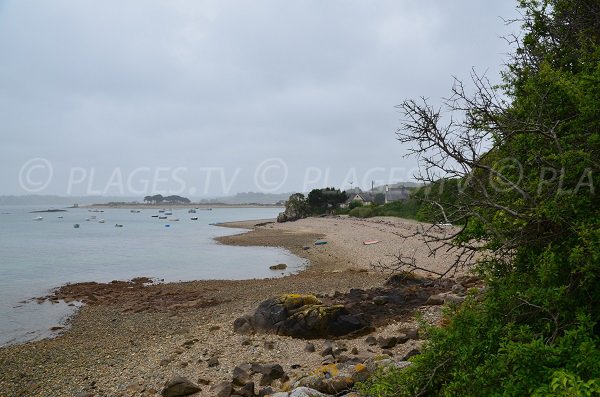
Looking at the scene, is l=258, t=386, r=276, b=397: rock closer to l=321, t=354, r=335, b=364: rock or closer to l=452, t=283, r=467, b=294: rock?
l=321, t=354, r=335, b=364: rock

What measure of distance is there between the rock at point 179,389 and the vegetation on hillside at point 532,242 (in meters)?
3.84

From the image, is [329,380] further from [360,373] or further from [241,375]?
[241,375]

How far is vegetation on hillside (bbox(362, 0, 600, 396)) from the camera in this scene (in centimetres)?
382

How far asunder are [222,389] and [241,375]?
21.6 inches

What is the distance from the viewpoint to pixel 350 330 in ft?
34.1

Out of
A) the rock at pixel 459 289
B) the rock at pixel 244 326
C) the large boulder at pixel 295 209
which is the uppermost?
the large boulder at pixel 295 209

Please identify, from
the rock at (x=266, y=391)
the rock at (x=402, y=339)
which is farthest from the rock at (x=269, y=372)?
the rock at (x=402, y=339)

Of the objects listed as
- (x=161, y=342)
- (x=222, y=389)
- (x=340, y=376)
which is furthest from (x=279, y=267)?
(x=340, y=376)

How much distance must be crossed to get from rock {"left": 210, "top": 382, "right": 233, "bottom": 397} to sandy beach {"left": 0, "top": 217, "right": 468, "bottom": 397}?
19 cm

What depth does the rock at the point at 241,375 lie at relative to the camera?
788cm

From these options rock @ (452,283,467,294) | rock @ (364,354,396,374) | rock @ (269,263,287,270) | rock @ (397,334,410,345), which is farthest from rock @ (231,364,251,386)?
rock @ (269,263,287,270)

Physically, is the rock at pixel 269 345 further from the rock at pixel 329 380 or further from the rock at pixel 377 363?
the rock at pixel 377 363

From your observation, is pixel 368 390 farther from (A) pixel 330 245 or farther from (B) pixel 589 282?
(A) pixel 330 245

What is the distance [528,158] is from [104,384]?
29.1 feet
